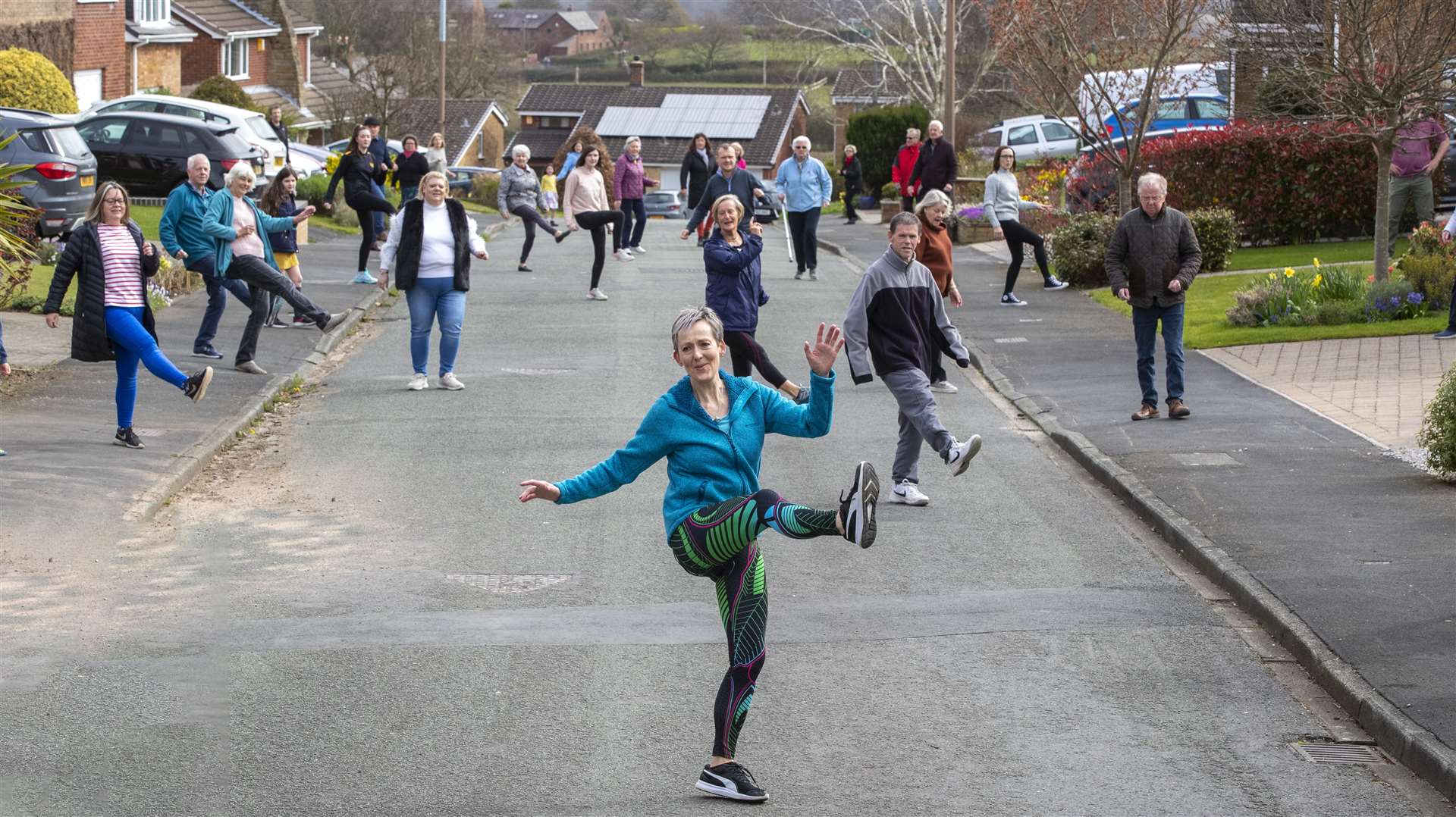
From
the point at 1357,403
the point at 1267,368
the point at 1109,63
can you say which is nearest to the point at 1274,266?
the point at 1109,63

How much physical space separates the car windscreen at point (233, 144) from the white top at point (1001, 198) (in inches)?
626

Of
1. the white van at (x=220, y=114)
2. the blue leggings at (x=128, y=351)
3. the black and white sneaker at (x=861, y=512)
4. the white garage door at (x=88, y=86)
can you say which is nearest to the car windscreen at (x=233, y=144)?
the white van at (x=220, y=114)

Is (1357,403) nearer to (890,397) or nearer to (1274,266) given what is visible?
(890,397)

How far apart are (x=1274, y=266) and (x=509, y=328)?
9.78m

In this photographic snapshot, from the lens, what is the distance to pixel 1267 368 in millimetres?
15711

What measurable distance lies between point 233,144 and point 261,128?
3965 millimetres

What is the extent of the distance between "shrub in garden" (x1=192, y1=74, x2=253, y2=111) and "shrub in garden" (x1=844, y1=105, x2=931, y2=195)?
17.6 meters

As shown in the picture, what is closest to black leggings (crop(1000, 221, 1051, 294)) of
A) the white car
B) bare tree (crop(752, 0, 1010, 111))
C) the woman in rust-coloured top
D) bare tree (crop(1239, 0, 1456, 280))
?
bare tree (crop(1239, 0, 1456, 280))

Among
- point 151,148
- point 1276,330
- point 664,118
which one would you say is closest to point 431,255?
point 1276,330

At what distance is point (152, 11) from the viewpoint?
52844mm

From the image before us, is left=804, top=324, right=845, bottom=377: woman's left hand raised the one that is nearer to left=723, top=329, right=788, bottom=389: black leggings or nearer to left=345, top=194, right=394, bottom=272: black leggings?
left=723, top=329, right=788, bottom=389: black leggings

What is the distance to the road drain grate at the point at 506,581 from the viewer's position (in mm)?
9070

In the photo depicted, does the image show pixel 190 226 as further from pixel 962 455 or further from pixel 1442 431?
pixel 1442 431

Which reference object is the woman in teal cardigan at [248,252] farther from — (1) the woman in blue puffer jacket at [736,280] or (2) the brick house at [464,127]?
(2) the brick house at [464,127]
